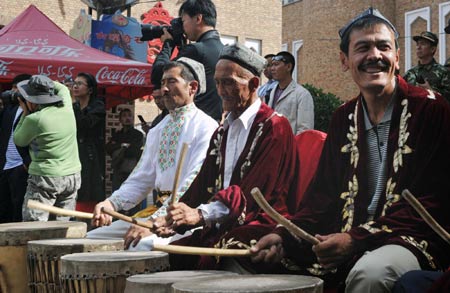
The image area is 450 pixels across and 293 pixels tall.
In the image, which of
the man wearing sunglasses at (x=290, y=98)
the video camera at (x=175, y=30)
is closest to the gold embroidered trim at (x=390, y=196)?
the video camera at (x=175, y=30)

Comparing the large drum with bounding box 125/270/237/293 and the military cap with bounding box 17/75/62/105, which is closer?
the large drum with bounding box 125/270/237/293

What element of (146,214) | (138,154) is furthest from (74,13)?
(146,214)

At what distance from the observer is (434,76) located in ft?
20.2

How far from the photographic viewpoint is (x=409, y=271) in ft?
7.57

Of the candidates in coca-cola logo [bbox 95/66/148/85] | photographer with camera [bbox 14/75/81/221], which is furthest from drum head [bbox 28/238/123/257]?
coca-cola logo [bbox 95/66/148/85]

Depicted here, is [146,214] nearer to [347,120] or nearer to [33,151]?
[347,120]

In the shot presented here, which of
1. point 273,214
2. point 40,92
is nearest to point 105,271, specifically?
point 273,214

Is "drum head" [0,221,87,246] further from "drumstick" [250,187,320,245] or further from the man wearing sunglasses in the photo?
the man wearing sunglasses

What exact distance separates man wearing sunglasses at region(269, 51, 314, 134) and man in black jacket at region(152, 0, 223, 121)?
1345mm

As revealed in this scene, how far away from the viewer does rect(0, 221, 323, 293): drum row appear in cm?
232

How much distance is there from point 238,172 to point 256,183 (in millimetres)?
151

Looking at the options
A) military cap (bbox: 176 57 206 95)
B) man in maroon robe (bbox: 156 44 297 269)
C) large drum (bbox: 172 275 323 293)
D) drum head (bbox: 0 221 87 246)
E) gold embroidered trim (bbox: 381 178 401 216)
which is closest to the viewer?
large drum (bbox: 172 275 323 293)

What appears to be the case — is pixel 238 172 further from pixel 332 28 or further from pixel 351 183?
pixel 332 28

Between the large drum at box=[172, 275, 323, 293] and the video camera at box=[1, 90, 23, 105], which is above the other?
the video camera at box=[1, 90, 23, 105]
